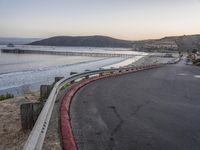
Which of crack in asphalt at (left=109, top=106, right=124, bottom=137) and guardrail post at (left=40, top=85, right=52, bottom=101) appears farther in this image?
guardrail post at (left=40, top=85, right=52, bottom=101)

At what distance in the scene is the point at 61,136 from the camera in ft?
19.7

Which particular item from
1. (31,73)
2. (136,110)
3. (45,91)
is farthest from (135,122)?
(31,73)

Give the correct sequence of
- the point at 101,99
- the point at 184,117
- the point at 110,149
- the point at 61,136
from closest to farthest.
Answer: the point at 110,149, the point at 61,136, the point at 184,117, the point at 101,99

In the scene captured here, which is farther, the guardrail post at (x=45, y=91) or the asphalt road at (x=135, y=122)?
the guardrail post at (x=45, y=91)

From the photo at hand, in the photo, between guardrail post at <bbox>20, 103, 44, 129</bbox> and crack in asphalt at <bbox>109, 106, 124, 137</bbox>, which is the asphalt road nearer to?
crack in asphalt at <bbox>109, 106, 124, 137</bbox>

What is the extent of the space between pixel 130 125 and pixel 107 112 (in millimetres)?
1530

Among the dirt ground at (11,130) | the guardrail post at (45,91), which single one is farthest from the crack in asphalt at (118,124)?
the guardrail post at (45,91)

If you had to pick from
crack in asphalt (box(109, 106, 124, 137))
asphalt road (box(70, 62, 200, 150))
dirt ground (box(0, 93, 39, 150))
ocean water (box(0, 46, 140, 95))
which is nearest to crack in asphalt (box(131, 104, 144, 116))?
asphalt road (box(70, 62, 200, 150))

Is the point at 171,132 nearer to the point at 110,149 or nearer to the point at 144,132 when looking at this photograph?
the point at 144,132

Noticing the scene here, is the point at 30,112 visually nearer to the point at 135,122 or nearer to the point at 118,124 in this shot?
the point at 118,124

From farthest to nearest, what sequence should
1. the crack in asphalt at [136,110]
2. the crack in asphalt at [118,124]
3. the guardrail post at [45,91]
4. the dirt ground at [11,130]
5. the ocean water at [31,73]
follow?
1. the ocean water at [31,73]
2. the guardrail post at [45,91]
3. the crack in asphalt at [136,110]
4. the dirt ground at [11,130]
5. the crack in asphalt at [118,124]

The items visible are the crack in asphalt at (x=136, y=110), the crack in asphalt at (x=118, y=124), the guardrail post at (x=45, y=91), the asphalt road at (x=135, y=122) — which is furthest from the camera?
the guardrail post at (x=45, y=91)

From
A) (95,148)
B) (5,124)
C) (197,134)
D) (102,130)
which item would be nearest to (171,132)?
(197,134)

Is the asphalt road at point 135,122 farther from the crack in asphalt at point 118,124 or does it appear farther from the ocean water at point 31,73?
the ocean water at point 31,73
